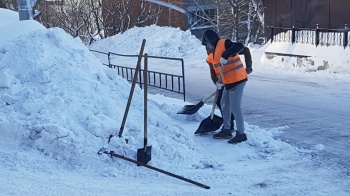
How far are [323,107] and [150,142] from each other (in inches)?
209

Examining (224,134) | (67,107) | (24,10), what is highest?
(24,10)

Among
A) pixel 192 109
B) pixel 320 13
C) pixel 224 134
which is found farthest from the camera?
pixel 320 13

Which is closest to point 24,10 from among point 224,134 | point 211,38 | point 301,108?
point 211,38

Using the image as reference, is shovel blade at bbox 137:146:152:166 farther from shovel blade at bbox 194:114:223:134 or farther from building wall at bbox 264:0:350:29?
building wall at bbox 264:0:350:29

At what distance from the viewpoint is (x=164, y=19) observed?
121ft

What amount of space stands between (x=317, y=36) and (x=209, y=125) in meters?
10.3

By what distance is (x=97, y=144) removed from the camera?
21.0ft

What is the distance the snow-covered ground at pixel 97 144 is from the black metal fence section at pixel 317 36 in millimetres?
8260

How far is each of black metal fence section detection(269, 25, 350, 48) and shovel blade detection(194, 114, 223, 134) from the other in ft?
30.4

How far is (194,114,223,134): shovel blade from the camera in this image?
7.98 meters

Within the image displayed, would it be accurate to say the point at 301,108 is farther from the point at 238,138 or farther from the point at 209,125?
the point at 238,138

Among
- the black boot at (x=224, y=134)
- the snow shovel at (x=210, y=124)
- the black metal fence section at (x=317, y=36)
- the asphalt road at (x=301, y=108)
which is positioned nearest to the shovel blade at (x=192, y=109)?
the snow shovel at (x=210, y=124)

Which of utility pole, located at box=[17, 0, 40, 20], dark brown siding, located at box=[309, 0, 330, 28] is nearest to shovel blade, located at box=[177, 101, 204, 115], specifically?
utility pole, located at box=[17, 0, 40, 20]

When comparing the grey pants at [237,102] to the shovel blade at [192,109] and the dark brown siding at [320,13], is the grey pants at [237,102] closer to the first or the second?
the shovel blade at [192,109]
